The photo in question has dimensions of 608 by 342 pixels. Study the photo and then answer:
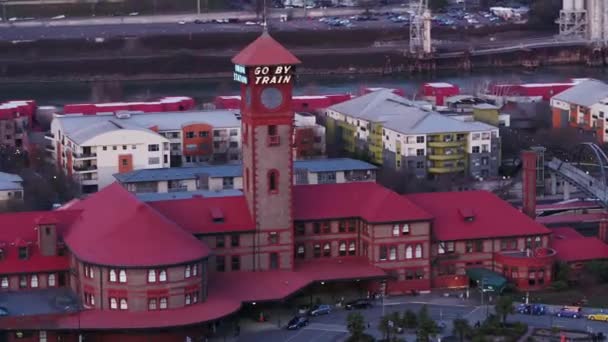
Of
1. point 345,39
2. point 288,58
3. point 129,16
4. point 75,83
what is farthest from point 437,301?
point 129,16

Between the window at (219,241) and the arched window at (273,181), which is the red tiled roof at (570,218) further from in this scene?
the window at (219,241)

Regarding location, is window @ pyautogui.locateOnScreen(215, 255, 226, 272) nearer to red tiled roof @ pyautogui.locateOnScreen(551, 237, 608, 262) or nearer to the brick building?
the brick building

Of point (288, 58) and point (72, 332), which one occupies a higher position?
point (288, 58)

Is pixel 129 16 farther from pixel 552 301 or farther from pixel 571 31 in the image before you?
pixel 552 301

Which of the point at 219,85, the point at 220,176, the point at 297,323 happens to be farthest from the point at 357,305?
the point at 219,85

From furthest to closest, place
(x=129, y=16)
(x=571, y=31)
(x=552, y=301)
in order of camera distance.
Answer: (x=129, y=16) → (x=571, y=31) → (x=552, y=301)

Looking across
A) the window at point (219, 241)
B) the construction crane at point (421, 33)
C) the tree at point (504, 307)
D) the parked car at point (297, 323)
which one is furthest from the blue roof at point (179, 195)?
the construction crane at point (421, 33)
